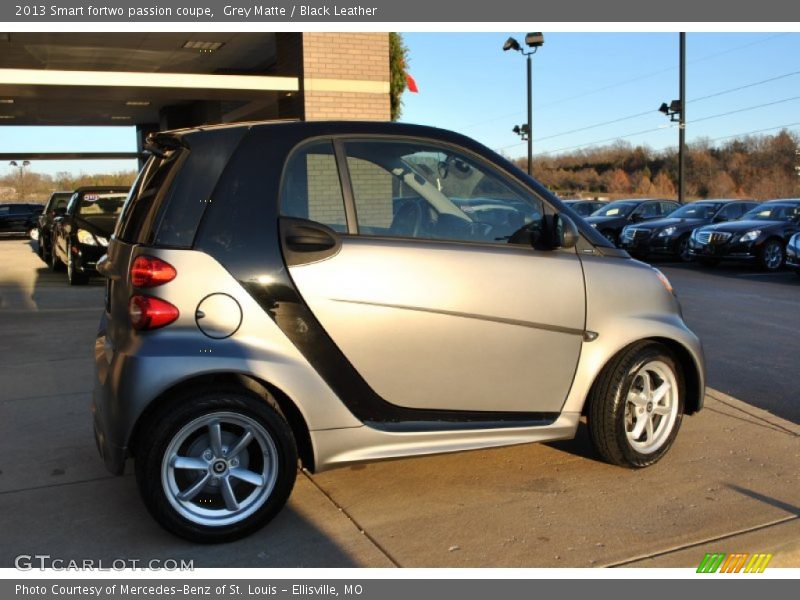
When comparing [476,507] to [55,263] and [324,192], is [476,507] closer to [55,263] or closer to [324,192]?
[324,192]

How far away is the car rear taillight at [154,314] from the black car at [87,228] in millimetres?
11365

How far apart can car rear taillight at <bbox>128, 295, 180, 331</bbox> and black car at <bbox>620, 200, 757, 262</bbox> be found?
55.0 feet

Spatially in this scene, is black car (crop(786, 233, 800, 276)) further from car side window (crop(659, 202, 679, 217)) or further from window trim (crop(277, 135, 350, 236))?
window trim (crop(277, 135, 350, 236))

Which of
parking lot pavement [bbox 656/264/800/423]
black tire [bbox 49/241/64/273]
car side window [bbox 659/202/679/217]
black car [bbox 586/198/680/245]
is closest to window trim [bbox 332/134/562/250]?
parking lot pavement [bbox 656/264/800/423]

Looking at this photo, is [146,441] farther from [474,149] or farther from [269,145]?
[474,149]

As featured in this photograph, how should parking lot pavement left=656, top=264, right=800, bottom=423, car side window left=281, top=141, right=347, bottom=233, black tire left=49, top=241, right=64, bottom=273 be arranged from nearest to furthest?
car side window left=281, top=141, right=347, bottom=233 < parking lot pavement left=656, top=264, right=800, bottom=423 < black tire left=49, top=241, right=64, bottom=273

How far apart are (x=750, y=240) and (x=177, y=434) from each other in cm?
1548

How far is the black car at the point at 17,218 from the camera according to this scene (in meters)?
34.2

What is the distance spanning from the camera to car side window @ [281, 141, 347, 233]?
13.1ft

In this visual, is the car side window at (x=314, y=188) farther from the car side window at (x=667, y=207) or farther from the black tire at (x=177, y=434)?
the car side window at (x=667, y=207)

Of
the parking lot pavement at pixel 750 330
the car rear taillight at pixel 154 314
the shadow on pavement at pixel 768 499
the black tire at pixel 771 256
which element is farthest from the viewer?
the black tire at pixel 771 256

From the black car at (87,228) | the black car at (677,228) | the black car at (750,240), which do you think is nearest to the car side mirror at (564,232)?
A: the black car at (87,228)

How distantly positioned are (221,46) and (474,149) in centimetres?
1326

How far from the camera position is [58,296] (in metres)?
13.2
